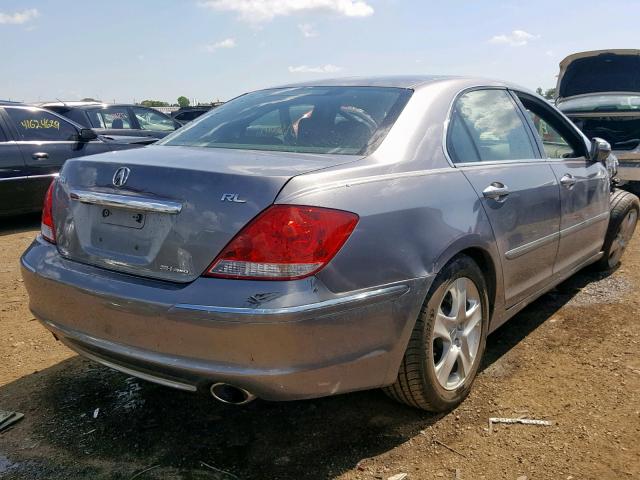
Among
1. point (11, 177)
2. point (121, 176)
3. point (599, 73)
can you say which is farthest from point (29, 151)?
point (599, 73)

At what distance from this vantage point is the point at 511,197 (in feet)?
10.1

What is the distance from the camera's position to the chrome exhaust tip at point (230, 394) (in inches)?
85.6

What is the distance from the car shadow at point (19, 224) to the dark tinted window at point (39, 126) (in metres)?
1.07

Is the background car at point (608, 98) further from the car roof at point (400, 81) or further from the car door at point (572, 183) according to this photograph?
the car roof at point (400, 81)

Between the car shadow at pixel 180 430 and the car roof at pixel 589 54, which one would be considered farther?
the car roof at pixel 589 54

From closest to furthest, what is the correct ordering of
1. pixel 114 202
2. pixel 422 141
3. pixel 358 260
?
pixel 358 260
pixel 114 202
pixel 422 141

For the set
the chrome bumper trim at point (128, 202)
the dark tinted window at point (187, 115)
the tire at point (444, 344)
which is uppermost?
the chrome bumper trim at point (128, 202)

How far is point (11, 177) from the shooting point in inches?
268

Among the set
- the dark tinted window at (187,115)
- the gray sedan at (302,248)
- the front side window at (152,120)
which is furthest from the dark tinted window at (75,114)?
the gray sedan at (302,248)

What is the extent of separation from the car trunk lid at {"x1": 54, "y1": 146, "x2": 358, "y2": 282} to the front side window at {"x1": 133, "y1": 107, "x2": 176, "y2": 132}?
8594mm

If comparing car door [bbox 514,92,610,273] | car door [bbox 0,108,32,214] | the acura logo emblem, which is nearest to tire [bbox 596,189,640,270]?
car door [bbox 514,92,610,273]

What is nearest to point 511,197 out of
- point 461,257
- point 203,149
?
point 461,257

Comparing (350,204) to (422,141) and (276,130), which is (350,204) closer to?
(422,141)

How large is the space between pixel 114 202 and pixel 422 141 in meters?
1.36
